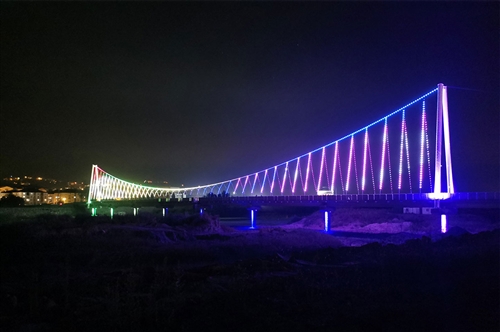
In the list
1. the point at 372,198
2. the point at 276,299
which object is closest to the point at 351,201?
the point at 372,198

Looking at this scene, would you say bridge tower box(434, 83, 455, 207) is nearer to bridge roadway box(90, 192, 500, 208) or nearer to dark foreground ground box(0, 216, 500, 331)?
bridge roadway box(90, 192, 500, 208)

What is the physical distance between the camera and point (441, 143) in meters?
45.8

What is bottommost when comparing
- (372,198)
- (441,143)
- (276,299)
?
(276,299)

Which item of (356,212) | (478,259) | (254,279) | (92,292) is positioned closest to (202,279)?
Answer: (254,279)

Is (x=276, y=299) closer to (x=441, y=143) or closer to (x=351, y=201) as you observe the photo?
(x=441, y=143)

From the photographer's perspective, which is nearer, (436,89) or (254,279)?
(254,279)

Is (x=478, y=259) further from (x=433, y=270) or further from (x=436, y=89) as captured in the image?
(x=436, y=89)

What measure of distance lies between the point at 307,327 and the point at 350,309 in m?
1.67

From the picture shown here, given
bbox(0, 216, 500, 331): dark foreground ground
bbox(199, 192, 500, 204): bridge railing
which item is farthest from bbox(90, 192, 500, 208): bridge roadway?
bbox(0, 216, 500, 331): dark foreground ground

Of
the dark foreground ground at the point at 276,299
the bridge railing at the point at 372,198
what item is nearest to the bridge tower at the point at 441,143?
the bridge railing at the point at 372,198

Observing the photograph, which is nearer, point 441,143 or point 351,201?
point 441,143

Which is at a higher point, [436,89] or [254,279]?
[436,89]

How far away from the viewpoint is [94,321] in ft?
34.7

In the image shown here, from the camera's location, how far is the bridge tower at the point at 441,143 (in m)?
45.6
